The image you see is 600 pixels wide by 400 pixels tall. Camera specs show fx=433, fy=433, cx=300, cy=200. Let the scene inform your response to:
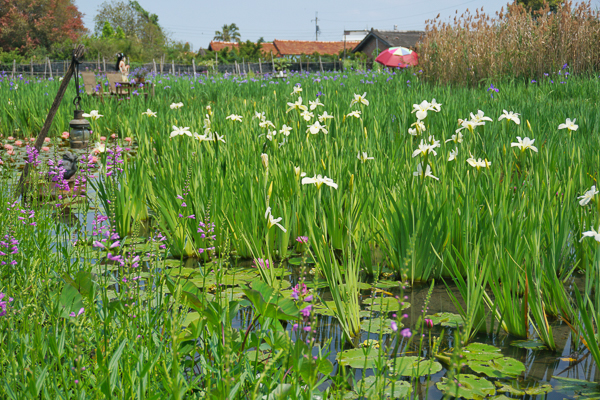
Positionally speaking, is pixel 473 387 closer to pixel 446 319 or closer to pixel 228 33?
pixel 446 319

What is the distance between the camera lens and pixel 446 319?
1747mm

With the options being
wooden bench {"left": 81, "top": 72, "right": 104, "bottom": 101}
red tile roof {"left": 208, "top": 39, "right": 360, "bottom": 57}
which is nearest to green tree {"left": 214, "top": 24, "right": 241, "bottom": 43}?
red tile roof {"left": 208, "top": 39, "right": 360, "bottom": 57}

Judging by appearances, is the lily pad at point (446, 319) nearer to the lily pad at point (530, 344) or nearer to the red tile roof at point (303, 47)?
the lily pad at point (530, 344)

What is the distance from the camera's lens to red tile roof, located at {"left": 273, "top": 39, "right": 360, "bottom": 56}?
52.0 meters

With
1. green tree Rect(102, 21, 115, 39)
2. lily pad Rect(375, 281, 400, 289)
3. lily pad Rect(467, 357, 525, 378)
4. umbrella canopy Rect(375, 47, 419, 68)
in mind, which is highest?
green tree Rect(102, 21, 115, 39)

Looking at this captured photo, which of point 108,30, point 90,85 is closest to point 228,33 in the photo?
point 108,30

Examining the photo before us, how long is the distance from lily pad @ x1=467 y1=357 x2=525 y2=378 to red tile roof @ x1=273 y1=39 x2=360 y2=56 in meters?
52.1

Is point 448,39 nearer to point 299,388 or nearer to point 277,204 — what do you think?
point 277,204

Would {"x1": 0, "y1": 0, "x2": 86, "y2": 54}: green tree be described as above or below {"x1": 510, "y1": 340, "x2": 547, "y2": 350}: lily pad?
above

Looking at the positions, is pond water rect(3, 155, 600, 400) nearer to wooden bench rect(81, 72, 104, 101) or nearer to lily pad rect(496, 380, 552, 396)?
lily pad rect(496, 380, 552, 396)

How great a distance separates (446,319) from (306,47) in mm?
55474

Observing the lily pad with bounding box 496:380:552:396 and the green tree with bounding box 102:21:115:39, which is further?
the green tree with bounding box 102:21:115:39

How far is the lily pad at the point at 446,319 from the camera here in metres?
1.72

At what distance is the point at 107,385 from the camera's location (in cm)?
97
